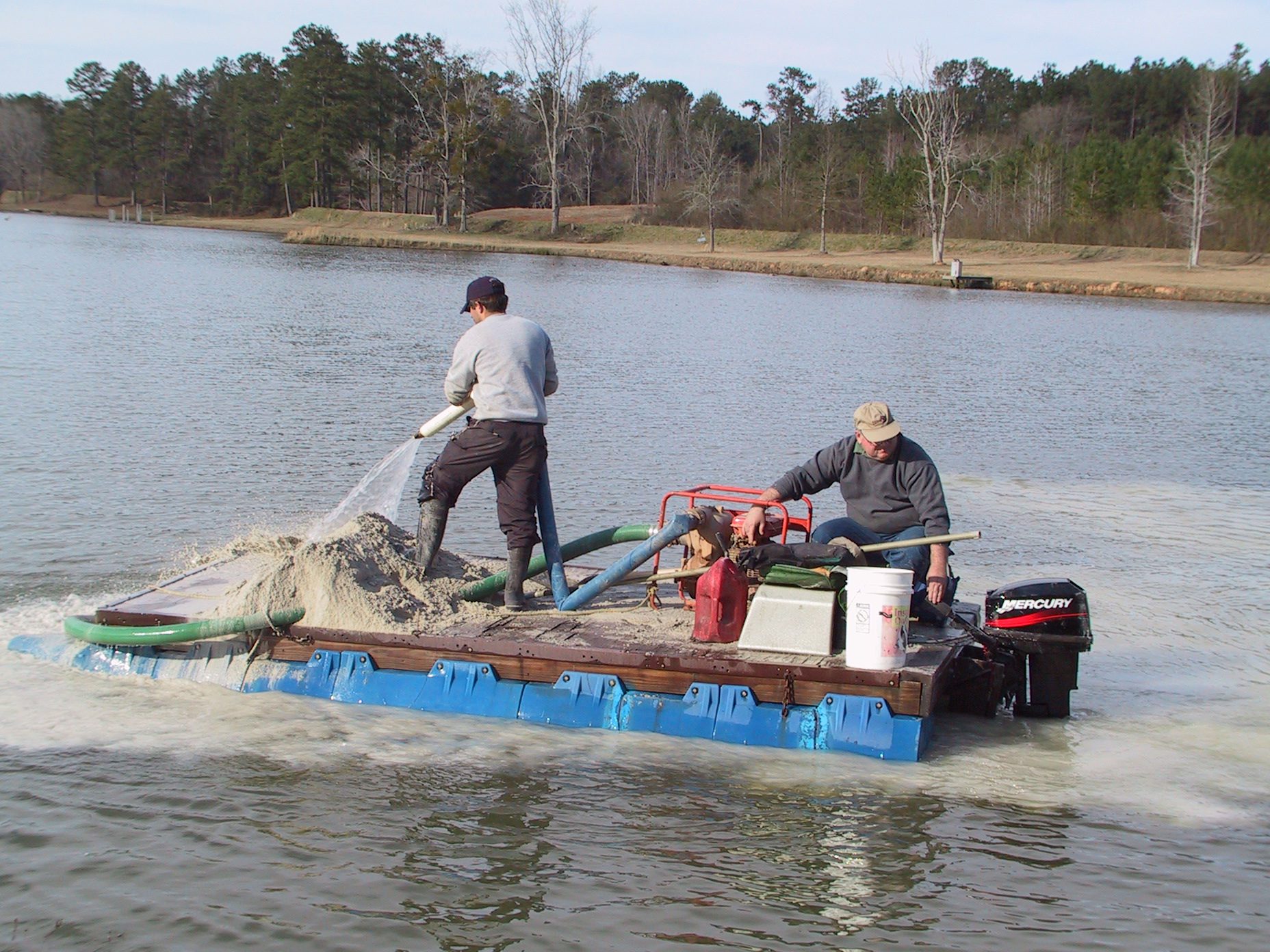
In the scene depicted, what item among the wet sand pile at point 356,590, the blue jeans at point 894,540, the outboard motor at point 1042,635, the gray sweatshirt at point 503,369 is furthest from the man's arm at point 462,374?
the outboard motor at point 1042,635

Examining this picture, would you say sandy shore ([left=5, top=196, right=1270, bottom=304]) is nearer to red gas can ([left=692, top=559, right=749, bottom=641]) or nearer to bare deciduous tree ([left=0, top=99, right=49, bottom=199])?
bare deciduous tree ([left=0, top=99, right=49, bottom=199])

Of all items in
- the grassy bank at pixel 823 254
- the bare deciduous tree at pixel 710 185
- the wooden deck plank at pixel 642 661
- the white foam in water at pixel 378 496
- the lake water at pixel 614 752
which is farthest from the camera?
the bare deciduous tree at pixel 710 185

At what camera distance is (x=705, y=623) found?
733 cm

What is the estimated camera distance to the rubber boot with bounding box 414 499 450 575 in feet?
25.8

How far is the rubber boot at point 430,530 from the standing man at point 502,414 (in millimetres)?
10

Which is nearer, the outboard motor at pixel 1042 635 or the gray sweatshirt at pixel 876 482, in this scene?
the outboard motor at pixel 1042 635

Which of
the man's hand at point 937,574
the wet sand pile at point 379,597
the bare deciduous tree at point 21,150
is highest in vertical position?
the bare deciduous tree at point 21,150

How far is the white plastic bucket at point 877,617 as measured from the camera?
667 centimetres

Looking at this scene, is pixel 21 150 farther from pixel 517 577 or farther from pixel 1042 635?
pixel 1042 635

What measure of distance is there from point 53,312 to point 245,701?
72.9ft

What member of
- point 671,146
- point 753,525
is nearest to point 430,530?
point 753,525

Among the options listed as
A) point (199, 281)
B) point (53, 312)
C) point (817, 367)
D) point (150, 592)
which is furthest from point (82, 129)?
point (150, 592)

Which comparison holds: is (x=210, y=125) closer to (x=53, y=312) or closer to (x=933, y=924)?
(x=53, y=312)

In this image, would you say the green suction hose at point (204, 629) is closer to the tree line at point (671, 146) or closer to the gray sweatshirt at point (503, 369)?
the gray sweatshirt at point (503, 369)
